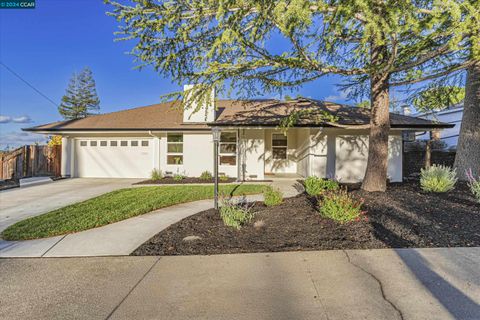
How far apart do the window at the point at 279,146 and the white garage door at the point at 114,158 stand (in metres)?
6.73

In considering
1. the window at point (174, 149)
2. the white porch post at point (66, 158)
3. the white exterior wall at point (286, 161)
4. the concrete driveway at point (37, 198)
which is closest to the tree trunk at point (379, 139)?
the white exterior wall at point (286, 161)

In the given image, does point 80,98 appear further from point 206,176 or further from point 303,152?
point 303,152

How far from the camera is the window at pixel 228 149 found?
12898 millimetres

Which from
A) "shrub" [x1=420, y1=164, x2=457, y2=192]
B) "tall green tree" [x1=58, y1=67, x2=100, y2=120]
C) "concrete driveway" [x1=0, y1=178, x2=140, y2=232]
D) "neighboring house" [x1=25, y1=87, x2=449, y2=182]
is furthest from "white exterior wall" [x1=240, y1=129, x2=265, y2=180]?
"tall green tree" [x1=58, y1=67, x2=100, y2=120]

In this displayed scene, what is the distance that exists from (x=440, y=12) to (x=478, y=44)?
123 centimetres

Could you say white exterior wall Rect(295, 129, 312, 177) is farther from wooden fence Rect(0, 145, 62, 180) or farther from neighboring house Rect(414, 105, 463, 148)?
wooden fence Rect(0, 145, 62, 180)

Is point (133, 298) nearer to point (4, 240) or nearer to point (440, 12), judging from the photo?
point (4, 240)

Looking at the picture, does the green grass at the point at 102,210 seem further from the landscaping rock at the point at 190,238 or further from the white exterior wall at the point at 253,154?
the white exterior wall at the point at 253,154

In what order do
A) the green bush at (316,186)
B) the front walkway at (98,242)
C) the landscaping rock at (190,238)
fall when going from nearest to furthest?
the front walkway at (98,242) → the landscaping rock at (190,238) → the green bush at (316,186)

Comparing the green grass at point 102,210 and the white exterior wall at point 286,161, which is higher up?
the white exterior wall at point 286,161

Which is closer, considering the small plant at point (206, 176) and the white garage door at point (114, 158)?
the small plant at point (206, 176)

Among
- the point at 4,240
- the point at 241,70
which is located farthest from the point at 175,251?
the point at 241,70

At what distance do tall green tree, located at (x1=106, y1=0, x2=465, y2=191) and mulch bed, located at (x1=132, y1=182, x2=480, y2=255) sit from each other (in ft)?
6.00

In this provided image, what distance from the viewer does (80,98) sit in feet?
133
